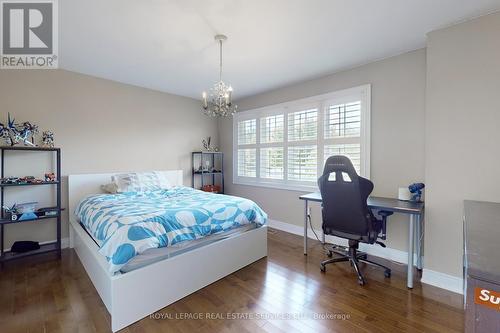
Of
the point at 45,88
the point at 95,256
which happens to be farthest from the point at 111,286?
the point at 45,88

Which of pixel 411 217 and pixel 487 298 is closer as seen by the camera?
pixel 487 298

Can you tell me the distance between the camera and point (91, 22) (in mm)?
2088

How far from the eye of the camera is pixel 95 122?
3.50 meters

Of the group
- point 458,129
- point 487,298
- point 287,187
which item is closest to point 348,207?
point 458,129

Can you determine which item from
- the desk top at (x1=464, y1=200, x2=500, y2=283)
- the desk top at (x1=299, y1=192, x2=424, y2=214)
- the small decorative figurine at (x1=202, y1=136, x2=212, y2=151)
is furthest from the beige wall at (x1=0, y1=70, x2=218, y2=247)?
the desk top at (x1=464, y1=200, x2=500, y2=283)

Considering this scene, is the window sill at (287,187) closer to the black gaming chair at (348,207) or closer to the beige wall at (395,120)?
the beige wall at (395,120)

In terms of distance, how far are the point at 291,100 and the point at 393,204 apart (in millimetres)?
2283

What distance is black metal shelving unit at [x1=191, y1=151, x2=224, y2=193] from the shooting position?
4742mm

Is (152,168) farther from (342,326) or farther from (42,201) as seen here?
(342,326)

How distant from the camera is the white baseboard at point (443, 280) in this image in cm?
213

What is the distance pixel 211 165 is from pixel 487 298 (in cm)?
474

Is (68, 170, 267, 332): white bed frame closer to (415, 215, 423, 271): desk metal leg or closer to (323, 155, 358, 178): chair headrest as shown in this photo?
(323, 155, 358, 178): chair headrest

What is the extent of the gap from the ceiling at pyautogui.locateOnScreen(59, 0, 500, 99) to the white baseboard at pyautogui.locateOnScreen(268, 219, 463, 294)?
2433mm

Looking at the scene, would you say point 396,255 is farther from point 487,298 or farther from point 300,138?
point 487,298
